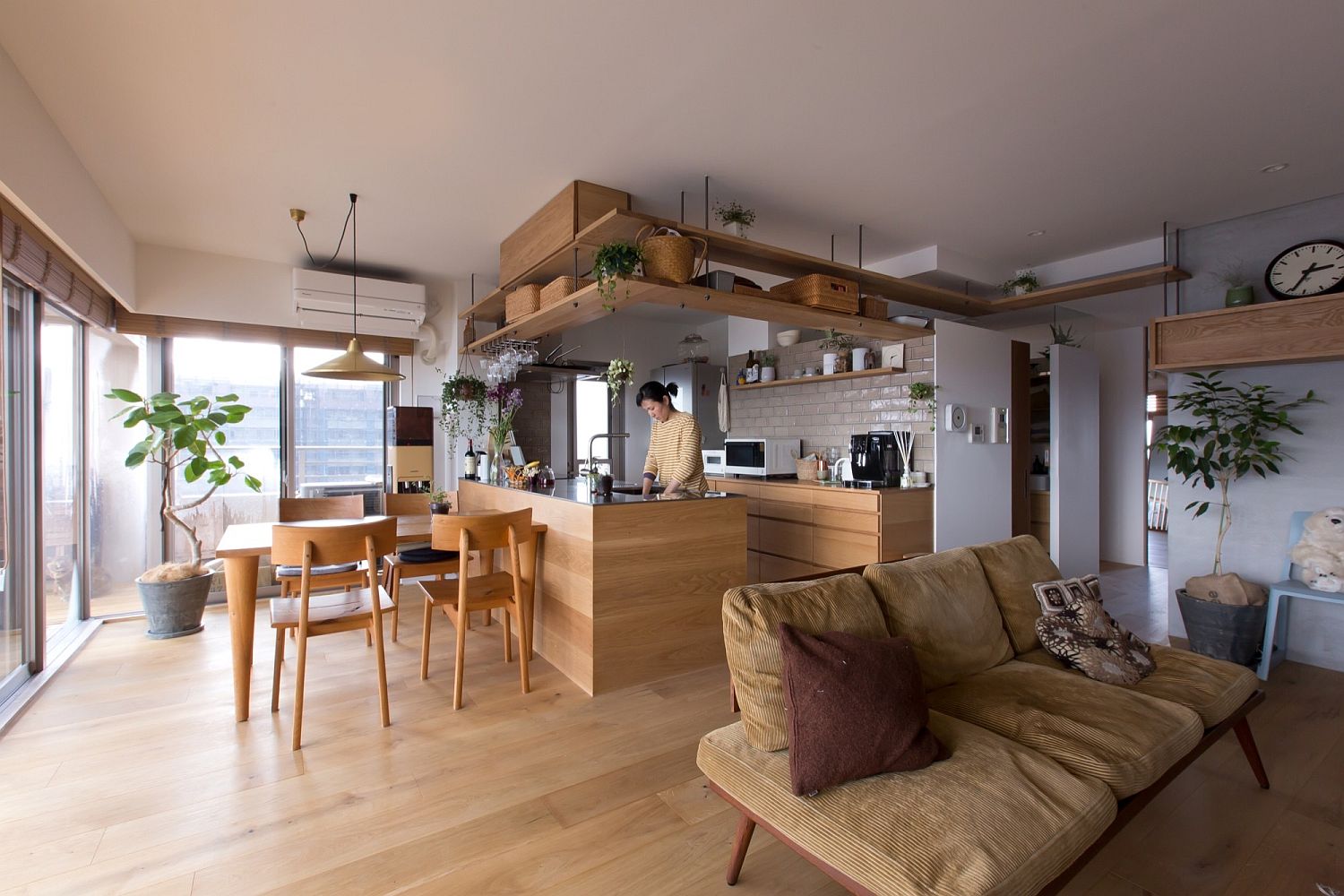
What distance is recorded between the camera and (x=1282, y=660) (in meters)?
3.65

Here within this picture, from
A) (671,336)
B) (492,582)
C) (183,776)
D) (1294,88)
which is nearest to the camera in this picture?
(183,776)

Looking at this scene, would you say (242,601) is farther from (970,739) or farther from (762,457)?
(762,457)

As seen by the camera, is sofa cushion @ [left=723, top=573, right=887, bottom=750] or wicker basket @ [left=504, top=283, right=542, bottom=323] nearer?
sofa cushion @ [left=723, top=573, right=887, bottom=750]

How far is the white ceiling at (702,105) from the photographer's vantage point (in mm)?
2086

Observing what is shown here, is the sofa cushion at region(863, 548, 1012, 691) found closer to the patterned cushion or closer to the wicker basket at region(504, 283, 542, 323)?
the patterned cushion

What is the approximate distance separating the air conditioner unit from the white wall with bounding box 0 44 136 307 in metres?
1.08

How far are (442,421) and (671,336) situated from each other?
9.41 feet

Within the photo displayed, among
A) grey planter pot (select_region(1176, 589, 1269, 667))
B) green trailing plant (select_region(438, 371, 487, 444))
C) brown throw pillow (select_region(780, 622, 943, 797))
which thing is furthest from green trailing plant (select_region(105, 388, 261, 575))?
grey planter pot (select_region(1176, 589, 1269, 667))

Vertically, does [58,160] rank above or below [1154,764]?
above

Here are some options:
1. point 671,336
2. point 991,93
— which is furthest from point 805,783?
point 671,336

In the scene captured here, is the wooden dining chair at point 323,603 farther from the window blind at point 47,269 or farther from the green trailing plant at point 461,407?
the green trailing plant at point 461,407

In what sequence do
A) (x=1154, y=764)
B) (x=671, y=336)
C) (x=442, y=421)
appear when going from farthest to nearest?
(x=671, y=336) → (x=442, y=421) → (x=1154, y=764)

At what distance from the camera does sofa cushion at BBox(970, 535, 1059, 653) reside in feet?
8.24

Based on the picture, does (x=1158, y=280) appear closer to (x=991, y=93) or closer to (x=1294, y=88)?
(x=1294, y=88)
